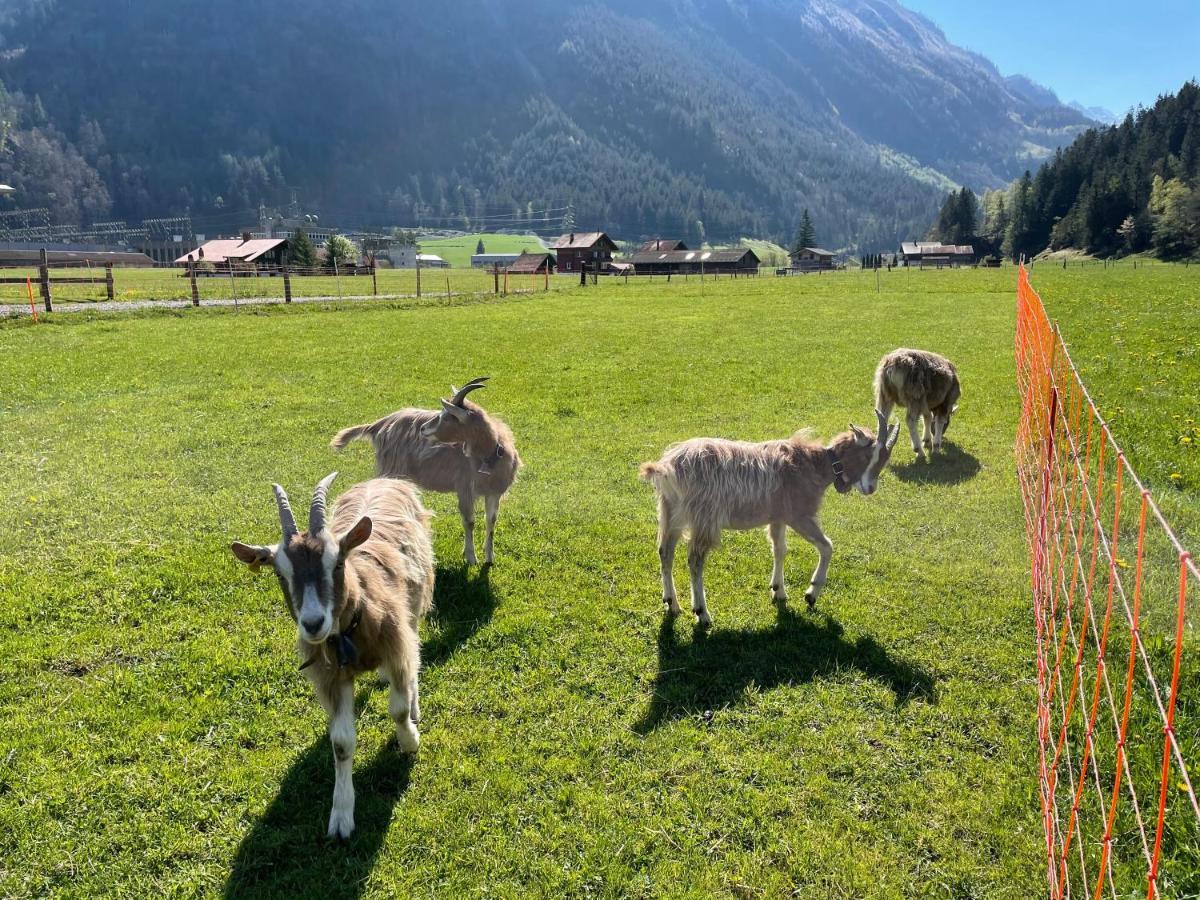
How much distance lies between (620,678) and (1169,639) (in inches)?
183

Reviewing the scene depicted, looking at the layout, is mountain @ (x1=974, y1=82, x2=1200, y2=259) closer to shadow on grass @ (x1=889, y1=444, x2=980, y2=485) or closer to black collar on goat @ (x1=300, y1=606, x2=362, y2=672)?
shadow on grass @ (x1=889, y1=444, x2=980, y2=485)

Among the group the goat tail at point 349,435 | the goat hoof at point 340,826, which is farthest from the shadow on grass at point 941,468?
the goat hoof at point 340,826

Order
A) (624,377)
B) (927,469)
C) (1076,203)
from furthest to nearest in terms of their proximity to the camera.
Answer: (1076,203)
(624,377)
(927,469)

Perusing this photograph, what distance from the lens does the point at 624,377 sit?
18.8 metres

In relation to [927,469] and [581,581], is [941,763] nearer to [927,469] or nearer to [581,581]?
[581,581]

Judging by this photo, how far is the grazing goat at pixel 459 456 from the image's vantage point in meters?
8.38

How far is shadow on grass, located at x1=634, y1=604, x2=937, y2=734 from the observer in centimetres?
587

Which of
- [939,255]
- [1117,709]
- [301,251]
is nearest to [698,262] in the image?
[939,255]

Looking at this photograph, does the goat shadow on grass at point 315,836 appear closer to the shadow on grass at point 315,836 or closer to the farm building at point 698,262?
the shadow on grass at point 315,836

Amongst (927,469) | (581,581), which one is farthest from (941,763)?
(927,469)

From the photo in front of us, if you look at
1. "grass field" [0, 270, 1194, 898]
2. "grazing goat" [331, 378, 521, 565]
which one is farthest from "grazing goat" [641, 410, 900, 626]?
"grazing goat" [331, 378, 521, 565]

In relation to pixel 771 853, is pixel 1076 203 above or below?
above

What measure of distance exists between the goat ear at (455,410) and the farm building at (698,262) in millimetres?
102380

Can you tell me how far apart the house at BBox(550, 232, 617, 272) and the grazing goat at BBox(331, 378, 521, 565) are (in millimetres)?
123001
